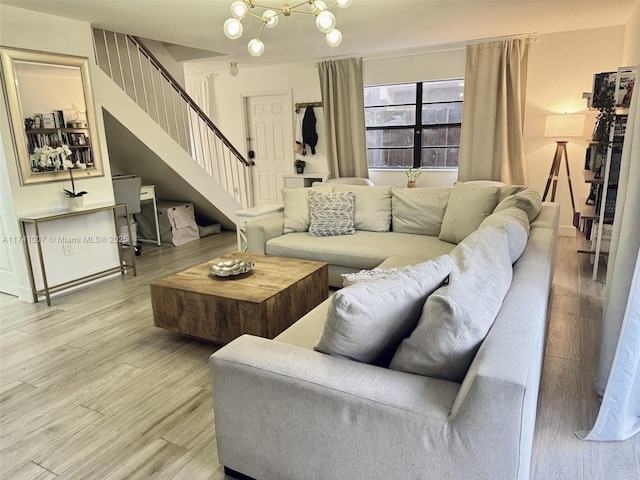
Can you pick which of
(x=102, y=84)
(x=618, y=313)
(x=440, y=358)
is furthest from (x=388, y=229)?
(x=102, y=84)

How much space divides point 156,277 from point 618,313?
12.3 feet

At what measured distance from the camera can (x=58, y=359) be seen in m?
2.60

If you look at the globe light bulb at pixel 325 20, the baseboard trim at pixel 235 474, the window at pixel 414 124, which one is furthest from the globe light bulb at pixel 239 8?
the window at pixel 414 124

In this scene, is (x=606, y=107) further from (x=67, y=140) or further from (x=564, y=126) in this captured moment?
(x=67, y=140)

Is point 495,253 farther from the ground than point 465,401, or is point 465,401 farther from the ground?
point 495,253

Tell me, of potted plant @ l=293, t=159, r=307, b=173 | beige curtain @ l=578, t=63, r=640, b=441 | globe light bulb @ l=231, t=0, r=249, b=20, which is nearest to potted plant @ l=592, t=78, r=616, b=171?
beige curtain @ l=578, t=63, r=640, b=441

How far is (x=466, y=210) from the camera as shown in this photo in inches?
128

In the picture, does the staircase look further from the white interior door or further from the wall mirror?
the white interior door

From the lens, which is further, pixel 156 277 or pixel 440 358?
pixel 156 277

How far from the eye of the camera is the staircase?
4.26 metres

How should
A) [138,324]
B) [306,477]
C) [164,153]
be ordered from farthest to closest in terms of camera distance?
[164,153]
[138,324]
[306,477]

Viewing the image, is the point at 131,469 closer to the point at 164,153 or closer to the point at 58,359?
the point at 58,359

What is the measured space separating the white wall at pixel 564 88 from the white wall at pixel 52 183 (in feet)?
15.8

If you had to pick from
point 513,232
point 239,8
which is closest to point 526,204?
point 513,232
